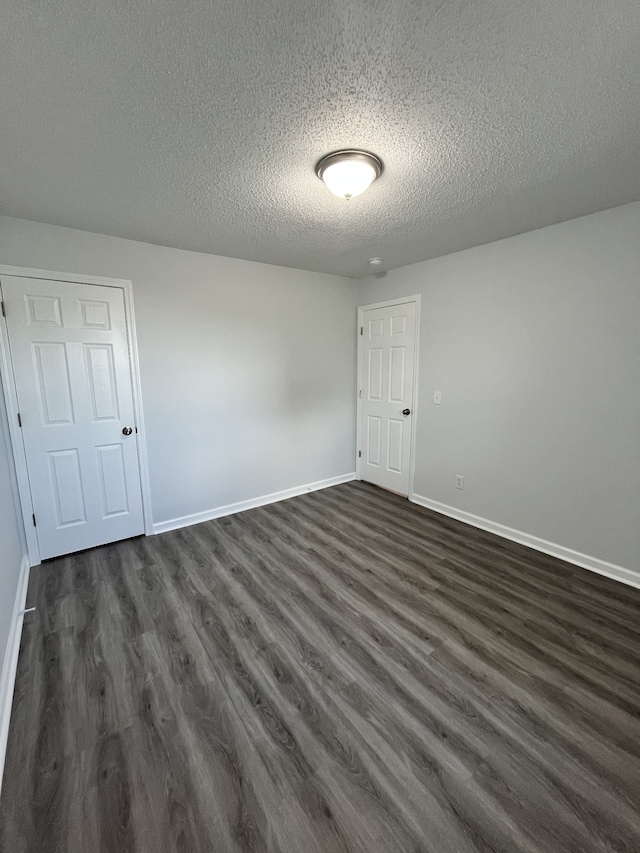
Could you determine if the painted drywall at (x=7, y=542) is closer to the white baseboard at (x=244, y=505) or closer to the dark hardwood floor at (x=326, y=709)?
the dark hardwood floor at (x=326, y=709)

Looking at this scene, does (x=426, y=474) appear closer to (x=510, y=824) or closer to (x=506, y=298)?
(x=506, y=298)

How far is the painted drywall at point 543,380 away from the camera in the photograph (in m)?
2.32

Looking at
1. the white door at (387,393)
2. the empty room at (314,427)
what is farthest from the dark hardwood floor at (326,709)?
the white door at (387,393)

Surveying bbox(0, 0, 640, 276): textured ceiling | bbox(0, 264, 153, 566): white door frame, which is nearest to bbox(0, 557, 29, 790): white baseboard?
bbox(0, 264, 153, 566): white door frame

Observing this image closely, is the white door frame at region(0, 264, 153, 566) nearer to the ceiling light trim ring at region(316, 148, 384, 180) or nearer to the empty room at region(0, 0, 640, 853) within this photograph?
the empty room at region(0, 0, 640, 853)

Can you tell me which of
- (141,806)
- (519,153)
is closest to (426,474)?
(519,153)

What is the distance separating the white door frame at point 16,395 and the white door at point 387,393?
247 cm

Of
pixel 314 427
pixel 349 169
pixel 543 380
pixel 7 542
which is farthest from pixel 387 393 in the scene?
pixel 7 542

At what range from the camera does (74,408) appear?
2697 millimetres

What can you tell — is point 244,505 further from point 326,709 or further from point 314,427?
point 326,709

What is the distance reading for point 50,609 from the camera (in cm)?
217

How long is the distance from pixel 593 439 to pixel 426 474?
149cm

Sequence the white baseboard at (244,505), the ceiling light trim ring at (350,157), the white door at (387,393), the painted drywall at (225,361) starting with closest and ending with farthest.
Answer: the ceiling light trim ring at (350,157) < the painted drywall at (225,361) < the white baseboard at (244,505) < the white door at (387,393)

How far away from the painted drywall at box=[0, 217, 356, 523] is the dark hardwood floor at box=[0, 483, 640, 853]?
104 centimetres
